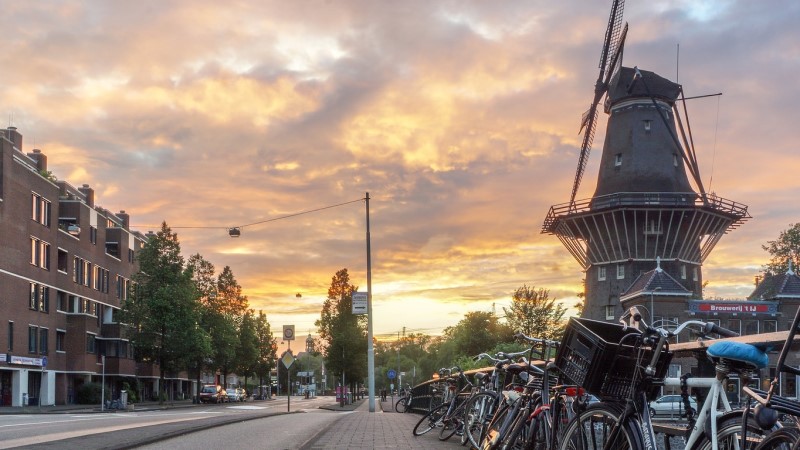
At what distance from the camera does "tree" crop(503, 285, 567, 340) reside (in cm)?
6825

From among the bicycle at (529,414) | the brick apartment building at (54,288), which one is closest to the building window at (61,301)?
the brick apartment building at (54,288)

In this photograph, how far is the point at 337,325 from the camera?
6100 centimetres

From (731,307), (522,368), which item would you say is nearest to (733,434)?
(522,368)

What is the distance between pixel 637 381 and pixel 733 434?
0.95 metres

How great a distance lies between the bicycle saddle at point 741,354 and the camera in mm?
4398

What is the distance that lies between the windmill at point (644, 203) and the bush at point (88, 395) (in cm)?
3399

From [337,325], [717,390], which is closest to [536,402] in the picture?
[717,390]

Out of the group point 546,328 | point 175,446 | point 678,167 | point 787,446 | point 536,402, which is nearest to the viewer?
point 787,446

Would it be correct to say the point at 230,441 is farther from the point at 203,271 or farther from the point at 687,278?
the point at 203,271

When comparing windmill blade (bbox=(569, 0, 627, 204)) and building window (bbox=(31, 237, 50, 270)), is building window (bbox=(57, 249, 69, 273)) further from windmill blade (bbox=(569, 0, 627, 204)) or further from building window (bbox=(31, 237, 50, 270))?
windmill blade (bbox=(569, 0, 627, 204))

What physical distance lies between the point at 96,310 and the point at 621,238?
40246 millimetres

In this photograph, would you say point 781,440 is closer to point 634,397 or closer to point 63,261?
point 634,397

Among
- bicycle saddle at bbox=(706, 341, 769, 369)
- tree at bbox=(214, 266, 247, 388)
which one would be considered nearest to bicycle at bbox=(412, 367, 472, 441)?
bicycle saddle at bbox=(706, 341, 769, 369)

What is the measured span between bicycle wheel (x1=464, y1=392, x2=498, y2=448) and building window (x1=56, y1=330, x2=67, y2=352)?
2137 inches
